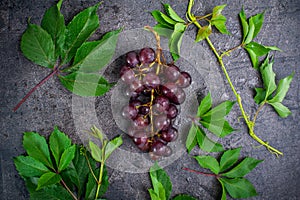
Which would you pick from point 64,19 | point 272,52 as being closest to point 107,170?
point 64,19

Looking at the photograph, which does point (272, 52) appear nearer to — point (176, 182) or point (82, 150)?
point (176, 182)

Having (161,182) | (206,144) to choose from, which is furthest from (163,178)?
(206,144)

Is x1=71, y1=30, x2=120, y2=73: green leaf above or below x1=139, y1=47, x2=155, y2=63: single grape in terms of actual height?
above

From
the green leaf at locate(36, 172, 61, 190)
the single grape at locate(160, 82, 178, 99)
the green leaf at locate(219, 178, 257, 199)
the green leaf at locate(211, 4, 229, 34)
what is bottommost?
the green leaf at locate(219, 178, 257, 199)

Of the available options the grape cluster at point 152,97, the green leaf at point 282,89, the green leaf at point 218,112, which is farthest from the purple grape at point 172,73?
the green leaf at point 282,89

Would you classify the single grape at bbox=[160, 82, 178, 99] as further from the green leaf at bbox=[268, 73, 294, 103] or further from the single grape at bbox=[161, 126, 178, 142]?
the green leaf at bbox=[268, 73, 294, 103]

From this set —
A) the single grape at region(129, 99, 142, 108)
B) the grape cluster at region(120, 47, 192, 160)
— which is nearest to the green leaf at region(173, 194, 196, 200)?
the grape cluster at region(120, 47, 192, 160)

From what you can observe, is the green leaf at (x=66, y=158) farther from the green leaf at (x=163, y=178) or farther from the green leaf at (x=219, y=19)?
the green leaf at (x=219, y=19)
